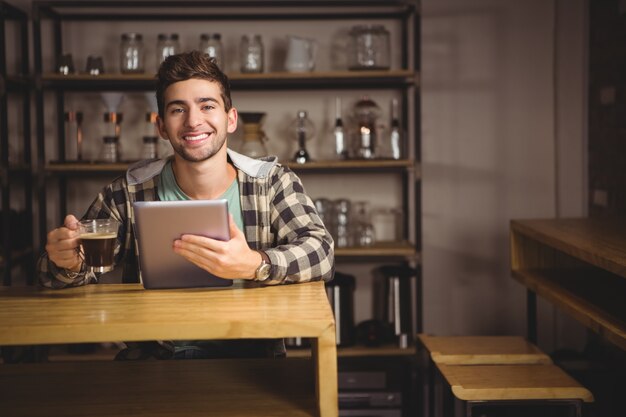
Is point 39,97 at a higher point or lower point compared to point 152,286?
higher

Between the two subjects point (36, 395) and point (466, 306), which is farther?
point (466, 306)

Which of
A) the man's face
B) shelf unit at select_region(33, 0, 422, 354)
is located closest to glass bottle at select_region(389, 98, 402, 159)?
shelf unit at select_region(33, 0, 422, 354)

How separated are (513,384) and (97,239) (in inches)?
50.4

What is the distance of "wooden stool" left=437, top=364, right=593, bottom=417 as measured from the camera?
213 cm

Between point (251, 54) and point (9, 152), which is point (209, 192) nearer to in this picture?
point (251, 54)

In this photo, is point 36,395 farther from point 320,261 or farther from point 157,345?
point 320,261

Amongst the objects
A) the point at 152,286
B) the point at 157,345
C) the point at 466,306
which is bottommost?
the point at 466,306

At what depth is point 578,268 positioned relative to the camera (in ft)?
9.80

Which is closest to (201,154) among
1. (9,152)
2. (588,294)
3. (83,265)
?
(83,265)

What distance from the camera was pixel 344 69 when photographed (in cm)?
380

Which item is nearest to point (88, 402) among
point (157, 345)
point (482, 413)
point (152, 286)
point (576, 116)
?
point (152, 286)

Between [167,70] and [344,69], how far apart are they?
6.50 feet

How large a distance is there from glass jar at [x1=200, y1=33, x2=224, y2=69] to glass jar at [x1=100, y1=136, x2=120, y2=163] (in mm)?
599

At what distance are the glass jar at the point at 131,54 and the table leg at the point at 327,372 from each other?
243 cm
